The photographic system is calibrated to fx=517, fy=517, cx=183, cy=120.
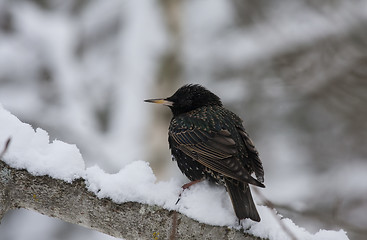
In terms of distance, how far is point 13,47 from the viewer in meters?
8.52

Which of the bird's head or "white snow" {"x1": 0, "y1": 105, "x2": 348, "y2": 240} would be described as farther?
the bird's head

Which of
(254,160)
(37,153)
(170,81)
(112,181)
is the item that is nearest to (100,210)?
(112,181)

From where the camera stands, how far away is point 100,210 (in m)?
2.83

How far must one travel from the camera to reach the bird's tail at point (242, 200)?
2.91 meters

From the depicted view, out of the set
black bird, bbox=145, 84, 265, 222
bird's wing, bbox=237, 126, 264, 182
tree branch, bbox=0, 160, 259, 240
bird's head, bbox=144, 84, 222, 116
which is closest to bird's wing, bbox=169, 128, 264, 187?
black bird, bbox=145, 84, 265, 222

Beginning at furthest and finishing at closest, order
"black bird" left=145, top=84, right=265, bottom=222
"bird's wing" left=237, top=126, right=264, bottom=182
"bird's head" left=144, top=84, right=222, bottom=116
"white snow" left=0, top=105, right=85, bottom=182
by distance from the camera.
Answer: "bird's head" left=144, top=84, right=222, bottom=116 → "bird's wing" left=237, top=126, right=264, bottom=182 → "black bird" left=145, top=84, right=265, bottom=222 → "white snow" left=0, top=105, right=85, bottom=182

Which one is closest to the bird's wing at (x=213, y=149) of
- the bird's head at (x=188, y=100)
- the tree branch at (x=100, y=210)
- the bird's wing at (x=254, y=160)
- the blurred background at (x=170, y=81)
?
the bird's wing at (x=254, y=160)

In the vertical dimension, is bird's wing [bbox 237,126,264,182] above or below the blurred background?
below

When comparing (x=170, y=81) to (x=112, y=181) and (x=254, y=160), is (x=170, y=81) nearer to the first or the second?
(x=254, y=160)

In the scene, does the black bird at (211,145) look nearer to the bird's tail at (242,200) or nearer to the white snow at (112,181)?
the bird's tail at (242,200)

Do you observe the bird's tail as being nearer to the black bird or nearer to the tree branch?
the black bird

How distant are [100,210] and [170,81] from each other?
16.4 ft

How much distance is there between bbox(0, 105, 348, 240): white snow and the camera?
2816 millimetres

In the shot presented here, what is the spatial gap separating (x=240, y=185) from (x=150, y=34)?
4.91 m
